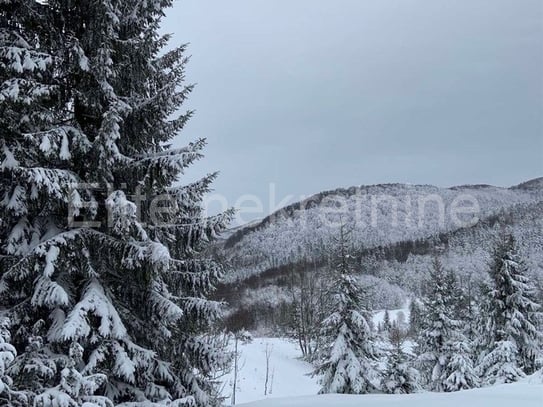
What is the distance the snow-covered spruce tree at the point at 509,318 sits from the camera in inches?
763

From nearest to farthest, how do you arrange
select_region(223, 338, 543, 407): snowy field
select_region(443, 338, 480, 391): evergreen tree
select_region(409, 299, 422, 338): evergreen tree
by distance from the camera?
select_region(223, 338, 543, 407): snowy field → select_region(443, 338, 480, 391): evergreen tree → select_region(409, 299, 422, 338): evergreen tree

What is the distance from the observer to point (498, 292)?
20.6m

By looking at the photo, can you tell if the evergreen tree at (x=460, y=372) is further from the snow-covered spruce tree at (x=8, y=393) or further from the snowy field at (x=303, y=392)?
the snow-covered spruce tree at (x=8, y=393)

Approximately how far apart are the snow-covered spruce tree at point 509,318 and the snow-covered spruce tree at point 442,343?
105 centimetres

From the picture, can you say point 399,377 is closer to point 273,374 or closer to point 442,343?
point 442,343

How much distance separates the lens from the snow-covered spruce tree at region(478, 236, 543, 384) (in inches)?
763

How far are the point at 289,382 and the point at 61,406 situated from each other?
28.9m

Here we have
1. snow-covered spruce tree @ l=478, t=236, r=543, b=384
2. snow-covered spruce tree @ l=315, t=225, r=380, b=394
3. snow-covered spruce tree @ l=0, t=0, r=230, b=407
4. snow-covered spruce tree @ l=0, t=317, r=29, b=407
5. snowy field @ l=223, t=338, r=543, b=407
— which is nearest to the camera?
snow-covered spruce tree @ l=0, t=317, r=29, b=407

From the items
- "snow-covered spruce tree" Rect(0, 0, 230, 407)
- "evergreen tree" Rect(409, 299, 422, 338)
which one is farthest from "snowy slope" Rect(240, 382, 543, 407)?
"evergreen tree" Rect(409, 299, 422, 338)

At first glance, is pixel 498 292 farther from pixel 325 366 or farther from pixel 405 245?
pixel 405 245

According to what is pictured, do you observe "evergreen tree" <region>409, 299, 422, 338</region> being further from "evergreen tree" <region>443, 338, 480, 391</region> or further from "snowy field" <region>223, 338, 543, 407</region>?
"snowy field" <region>223, 338, 543, 407</region>

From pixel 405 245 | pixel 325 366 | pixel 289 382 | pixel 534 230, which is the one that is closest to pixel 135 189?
pixel 325 366

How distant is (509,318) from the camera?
2027 centimetres

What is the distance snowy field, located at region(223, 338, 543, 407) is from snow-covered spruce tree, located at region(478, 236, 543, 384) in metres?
8.48
